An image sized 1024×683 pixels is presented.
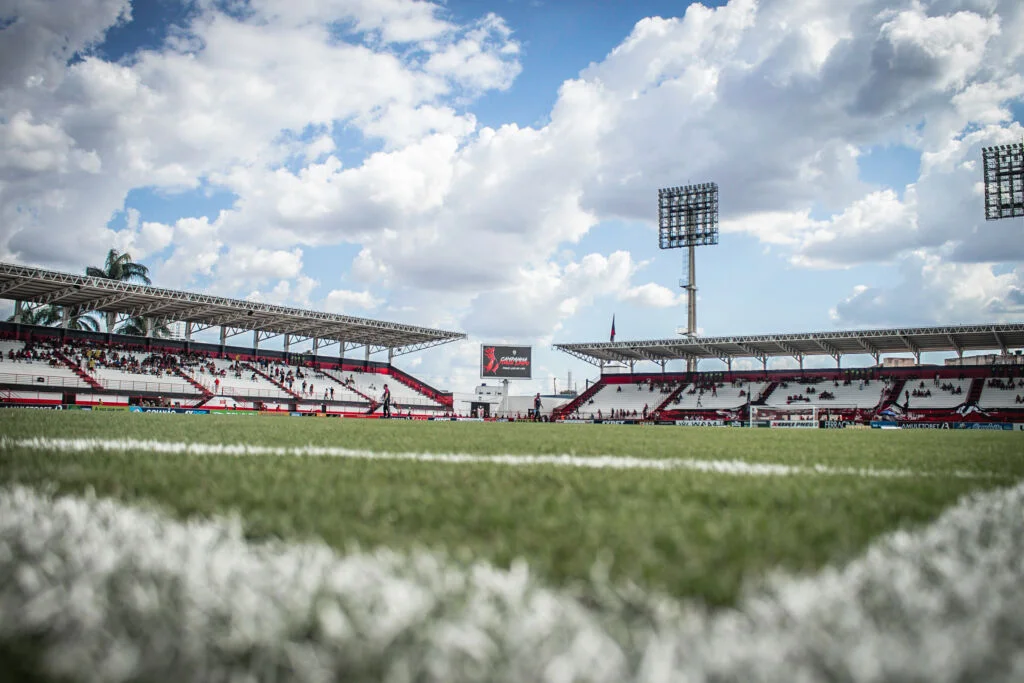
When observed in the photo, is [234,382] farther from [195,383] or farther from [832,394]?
[832,394]

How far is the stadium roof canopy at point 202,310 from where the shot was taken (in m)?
34.2

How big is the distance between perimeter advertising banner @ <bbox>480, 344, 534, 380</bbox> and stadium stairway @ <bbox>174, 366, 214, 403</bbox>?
62.6 ft

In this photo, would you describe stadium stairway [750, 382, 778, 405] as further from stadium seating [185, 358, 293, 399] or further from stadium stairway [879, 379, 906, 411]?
stadium seating [185, 358, 293, 399]

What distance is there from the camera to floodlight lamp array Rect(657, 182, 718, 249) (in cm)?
5331

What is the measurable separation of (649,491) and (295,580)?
1948 mm

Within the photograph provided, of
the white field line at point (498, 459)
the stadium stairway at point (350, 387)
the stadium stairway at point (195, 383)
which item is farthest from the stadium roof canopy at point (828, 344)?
the white field line at point (498, 459)

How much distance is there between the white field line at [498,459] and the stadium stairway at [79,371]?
33429 millimetres

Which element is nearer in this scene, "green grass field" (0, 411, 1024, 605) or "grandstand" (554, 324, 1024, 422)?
"green grass field" (0, 411, 1024, 605)

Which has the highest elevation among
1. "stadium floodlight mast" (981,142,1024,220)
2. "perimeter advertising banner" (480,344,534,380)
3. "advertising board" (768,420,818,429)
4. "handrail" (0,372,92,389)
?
"stadium floodlight mast" (981,142,1024,220)

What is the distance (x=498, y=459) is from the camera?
5.08m

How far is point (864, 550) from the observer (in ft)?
5.86

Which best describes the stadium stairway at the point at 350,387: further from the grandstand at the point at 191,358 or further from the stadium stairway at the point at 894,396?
the stadium stairway at the point at 894,396

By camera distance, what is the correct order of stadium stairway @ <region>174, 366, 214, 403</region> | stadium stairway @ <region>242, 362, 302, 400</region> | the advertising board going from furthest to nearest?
1. stadium stairway @ <region>242, 362, 302, 400</region>
2. stadium stairway @ <region>174, 366, 214, 403</region>
3. the advertising board

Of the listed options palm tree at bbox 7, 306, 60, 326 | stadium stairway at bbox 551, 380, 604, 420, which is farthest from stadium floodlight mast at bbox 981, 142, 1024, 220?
palm tree at bbox 7, 306, 60, 326
